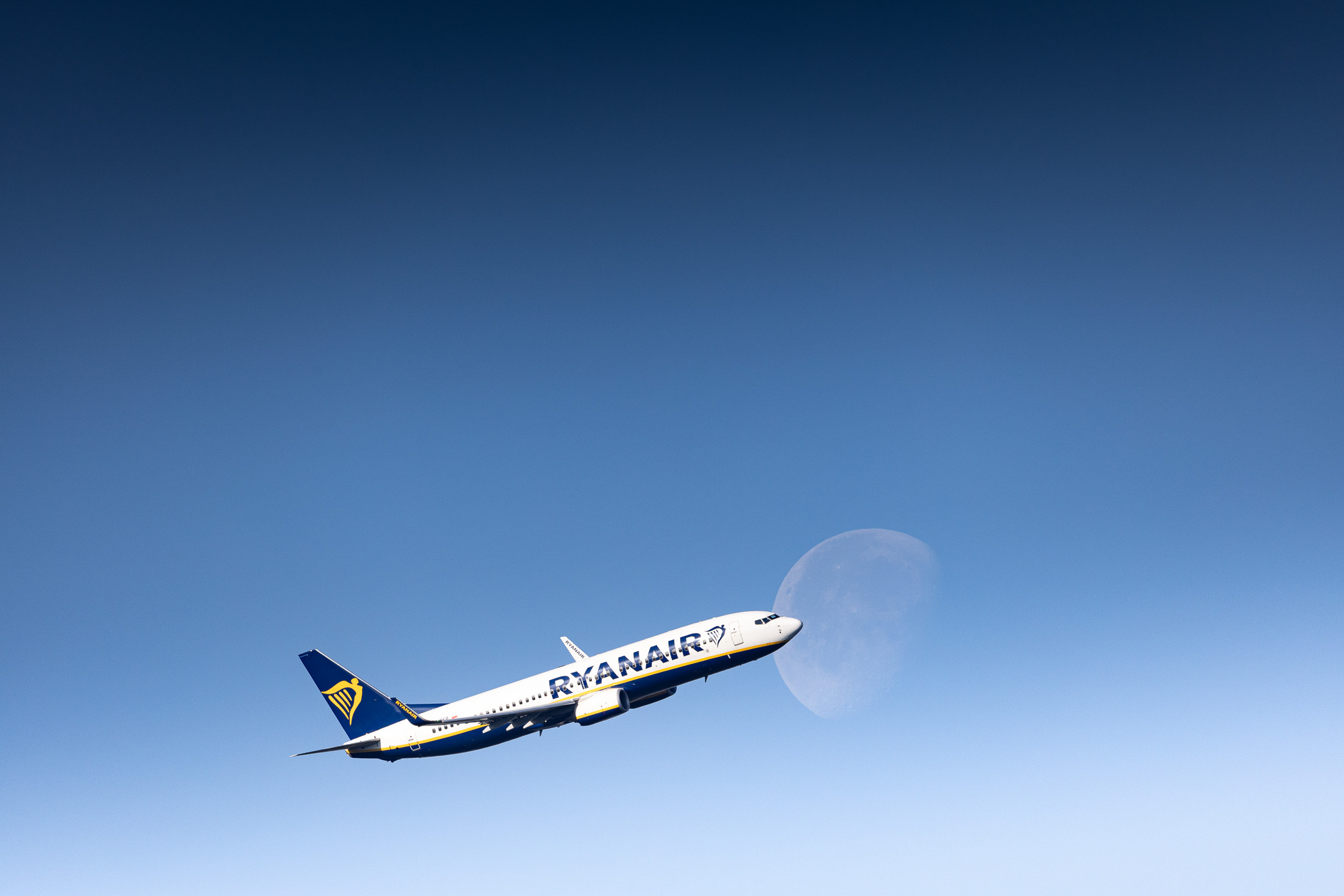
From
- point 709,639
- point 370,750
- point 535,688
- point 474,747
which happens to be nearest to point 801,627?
point 709,639

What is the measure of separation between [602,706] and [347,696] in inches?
1756

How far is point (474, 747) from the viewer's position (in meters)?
101

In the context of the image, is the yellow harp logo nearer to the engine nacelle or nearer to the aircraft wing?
the aircraft wing

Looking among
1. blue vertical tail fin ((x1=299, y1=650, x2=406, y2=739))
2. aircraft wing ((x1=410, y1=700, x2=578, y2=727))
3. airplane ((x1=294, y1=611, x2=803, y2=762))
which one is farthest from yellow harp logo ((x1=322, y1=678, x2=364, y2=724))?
aircraft wing ((x1=410, y1=700, x2=578, y2=727))

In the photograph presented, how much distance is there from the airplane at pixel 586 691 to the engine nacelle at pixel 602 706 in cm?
10

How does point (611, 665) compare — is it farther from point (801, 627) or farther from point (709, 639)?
point (801, 627)

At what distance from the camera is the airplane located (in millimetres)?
91250

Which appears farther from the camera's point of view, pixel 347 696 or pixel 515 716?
pixel 347 696

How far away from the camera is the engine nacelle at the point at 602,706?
89375 mm

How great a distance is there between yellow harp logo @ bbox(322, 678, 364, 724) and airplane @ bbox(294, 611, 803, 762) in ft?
20.0

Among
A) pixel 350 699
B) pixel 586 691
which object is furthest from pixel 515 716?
pixel 350 699

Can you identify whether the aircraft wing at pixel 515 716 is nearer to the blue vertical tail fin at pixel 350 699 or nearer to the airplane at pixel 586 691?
the airplane at pixel 586 691

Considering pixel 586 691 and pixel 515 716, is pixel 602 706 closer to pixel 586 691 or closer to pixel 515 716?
pixel 586 691

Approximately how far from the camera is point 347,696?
11194cm
